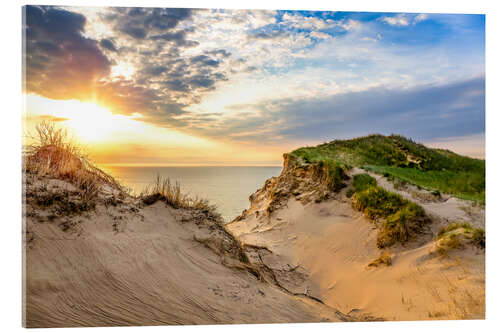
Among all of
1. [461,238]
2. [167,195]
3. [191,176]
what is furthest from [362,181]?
[167,195]

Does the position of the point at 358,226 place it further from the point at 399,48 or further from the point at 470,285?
the point at 399,48

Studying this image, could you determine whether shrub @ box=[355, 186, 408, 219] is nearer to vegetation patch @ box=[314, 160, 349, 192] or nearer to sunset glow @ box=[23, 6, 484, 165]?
vegetation patch @ box=[314, 160, 349, 192]

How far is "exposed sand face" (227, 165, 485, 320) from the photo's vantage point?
3.41m

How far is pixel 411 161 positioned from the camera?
7195 mm

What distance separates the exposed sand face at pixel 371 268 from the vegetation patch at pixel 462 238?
0.28 ft

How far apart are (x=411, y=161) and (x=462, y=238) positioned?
12.5 ft

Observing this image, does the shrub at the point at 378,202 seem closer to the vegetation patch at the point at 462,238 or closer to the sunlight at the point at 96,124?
the vegetation patch at the point at 462,238

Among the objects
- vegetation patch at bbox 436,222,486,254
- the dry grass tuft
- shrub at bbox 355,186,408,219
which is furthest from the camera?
shrub at bbox 355,186,408,219

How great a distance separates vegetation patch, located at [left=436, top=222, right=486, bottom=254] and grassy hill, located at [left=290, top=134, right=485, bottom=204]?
512mm

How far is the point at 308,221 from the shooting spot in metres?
7.03

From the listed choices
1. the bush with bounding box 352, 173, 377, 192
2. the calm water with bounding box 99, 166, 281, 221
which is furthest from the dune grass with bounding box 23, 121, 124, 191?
the bush with bounding box 352, 173, 377, 192
